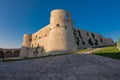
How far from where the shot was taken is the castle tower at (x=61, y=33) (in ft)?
123

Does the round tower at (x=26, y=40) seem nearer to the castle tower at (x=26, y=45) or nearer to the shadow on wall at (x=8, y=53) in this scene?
the castle tower at (x=26, y=45)

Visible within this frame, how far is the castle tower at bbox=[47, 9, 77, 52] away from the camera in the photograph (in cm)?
3747

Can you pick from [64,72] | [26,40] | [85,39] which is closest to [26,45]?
[26,40]

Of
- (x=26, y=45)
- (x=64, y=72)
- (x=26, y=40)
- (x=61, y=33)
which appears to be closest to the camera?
(x=64, y=72)

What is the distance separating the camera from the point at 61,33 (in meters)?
39.3

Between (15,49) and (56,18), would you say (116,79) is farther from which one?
(15,49)

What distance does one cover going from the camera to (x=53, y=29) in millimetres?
40812

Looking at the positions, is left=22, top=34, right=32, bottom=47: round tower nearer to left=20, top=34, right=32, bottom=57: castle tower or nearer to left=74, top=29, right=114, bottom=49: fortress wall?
left=20, top=34, right=32, bottom=57: castle tower

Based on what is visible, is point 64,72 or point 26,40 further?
point 26,40

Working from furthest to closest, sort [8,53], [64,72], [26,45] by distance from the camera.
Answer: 1. [8,53]
2. [26,45]
3. [64,72]

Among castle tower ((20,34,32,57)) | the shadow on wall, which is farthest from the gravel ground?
the shadow on wall

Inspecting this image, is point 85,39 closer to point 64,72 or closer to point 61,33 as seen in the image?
point 61,33

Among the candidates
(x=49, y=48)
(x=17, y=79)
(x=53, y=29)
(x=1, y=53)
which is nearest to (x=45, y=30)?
(x=53, y=29)

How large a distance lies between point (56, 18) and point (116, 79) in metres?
Answer: 37.7
